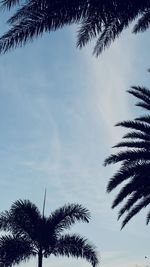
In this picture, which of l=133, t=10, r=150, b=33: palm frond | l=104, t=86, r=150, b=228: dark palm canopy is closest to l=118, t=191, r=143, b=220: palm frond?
l=104, t=86, r=150, b=228: dark palm canopy

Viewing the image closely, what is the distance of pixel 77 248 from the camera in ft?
63.0

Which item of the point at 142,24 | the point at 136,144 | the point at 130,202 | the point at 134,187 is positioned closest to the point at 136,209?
the point at 130,202

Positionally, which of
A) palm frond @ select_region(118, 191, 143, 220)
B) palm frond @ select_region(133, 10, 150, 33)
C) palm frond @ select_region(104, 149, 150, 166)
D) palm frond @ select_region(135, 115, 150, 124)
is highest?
palm frond @ select_region(135, 115, 150, 124)

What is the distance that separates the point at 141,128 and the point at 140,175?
2.00 meters

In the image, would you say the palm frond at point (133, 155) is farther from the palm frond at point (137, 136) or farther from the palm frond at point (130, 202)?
the palm frond at point (130, 202)

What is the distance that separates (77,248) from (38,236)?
5.77 feet

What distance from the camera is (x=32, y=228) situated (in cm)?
1892

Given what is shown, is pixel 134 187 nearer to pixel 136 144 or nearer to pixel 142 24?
pixel 136 144

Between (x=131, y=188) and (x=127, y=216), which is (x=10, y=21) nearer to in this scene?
(x=131, y=188)

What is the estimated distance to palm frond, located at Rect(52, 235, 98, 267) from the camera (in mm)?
19062

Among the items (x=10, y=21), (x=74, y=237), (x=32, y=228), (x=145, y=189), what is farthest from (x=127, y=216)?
(x=10, y=21)

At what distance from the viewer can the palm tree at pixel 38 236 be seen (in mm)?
18469

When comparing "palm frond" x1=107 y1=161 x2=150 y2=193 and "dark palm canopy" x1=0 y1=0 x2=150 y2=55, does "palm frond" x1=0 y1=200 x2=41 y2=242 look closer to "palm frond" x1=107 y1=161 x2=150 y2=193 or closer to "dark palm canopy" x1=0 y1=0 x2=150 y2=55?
"palm frond" x1=107 y1=161 x2=150 y2=193

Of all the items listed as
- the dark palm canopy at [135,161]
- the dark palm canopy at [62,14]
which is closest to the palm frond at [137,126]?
the dark palm canopy at [135,161]
